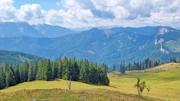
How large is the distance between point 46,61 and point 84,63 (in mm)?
18499

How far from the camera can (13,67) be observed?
616 feet

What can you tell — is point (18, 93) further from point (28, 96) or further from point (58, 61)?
point (58, 61)

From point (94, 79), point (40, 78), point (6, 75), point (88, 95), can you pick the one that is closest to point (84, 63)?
point (94, 79)

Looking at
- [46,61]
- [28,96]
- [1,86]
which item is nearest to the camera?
[28,96]

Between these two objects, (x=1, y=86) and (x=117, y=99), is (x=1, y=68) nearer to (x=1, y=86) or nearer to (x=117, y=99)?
(x=1, y=86)

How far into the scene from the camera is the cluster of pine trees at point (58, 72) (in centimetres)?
17625

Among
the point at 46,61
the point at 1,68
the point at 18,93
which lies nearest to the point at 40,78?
the point at 46,61

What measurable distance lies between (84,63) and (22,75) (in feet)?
97.8

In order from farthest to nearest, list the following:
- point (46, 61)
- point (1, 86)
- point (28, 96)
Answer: point (46, 61), point (1, 86), point (28, 96)

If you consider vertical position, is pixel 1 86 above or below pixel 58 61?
below

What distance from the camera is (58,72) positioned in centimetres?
17962

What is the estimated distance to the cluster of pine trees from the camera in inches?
6939

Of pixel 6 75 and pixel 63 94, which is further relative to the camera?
pixel 6 75

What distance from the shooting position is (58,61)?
185875mm
